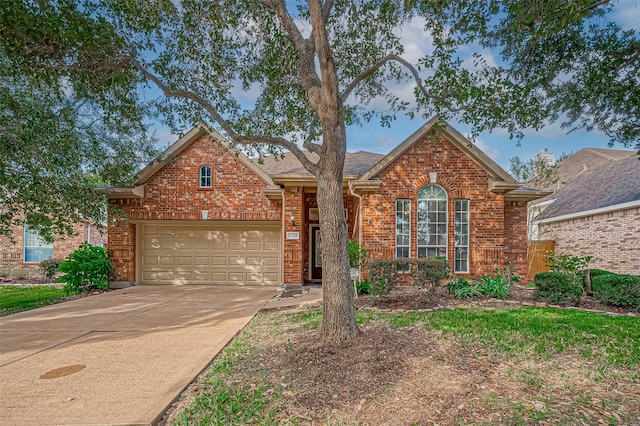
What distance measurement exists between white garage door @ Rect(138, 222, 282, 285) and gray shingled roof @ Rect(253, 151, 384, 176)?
2.36m

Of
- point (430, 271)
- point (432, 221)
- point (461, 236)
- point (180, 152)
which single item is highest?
point (180, 152)

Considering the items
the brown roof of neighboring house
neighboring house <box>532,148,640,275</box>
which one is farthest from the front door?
the brown roof of neighboring house

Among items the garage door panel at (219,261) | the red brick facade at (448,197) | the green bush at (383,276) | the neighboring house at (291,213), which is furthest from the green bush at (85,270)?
the green bush at (383,276)

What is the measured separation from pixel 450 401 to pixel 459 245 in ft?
24.8

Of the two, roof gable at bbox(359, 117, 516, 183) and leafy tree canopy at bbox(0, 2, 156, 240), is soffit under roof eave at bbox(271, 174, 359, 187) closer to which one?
roof gable at bbox(359, 117, 516, 183)

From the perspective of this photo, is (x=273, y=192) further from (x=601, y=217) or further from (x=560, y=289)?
(x=601, y=217)

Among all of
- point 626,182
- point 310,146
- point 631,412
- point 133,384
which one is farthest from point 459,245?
point 626,182

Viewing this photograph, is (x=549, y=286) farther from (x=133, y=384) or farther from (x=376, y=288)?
(x=133, y=384)

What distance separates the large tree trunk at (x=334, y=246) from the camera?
483 centimetres

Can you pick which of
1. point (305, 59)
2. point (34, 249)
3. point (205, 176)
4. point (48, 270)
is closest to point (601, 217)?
point (305, 59)

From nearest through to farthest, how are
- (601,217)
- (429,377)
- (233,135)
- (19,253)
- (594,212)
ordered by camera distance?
(429,377) < (233,135) < (601,217) < (594,212) < (19,253)

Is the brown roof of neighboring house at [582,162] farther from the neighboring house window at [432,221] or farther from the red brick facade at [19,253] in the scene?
the red brick facade at [19,253]

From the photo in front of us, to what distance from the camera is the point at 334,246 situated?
193 inches

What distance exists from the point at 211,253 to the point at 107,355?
24.1ft
